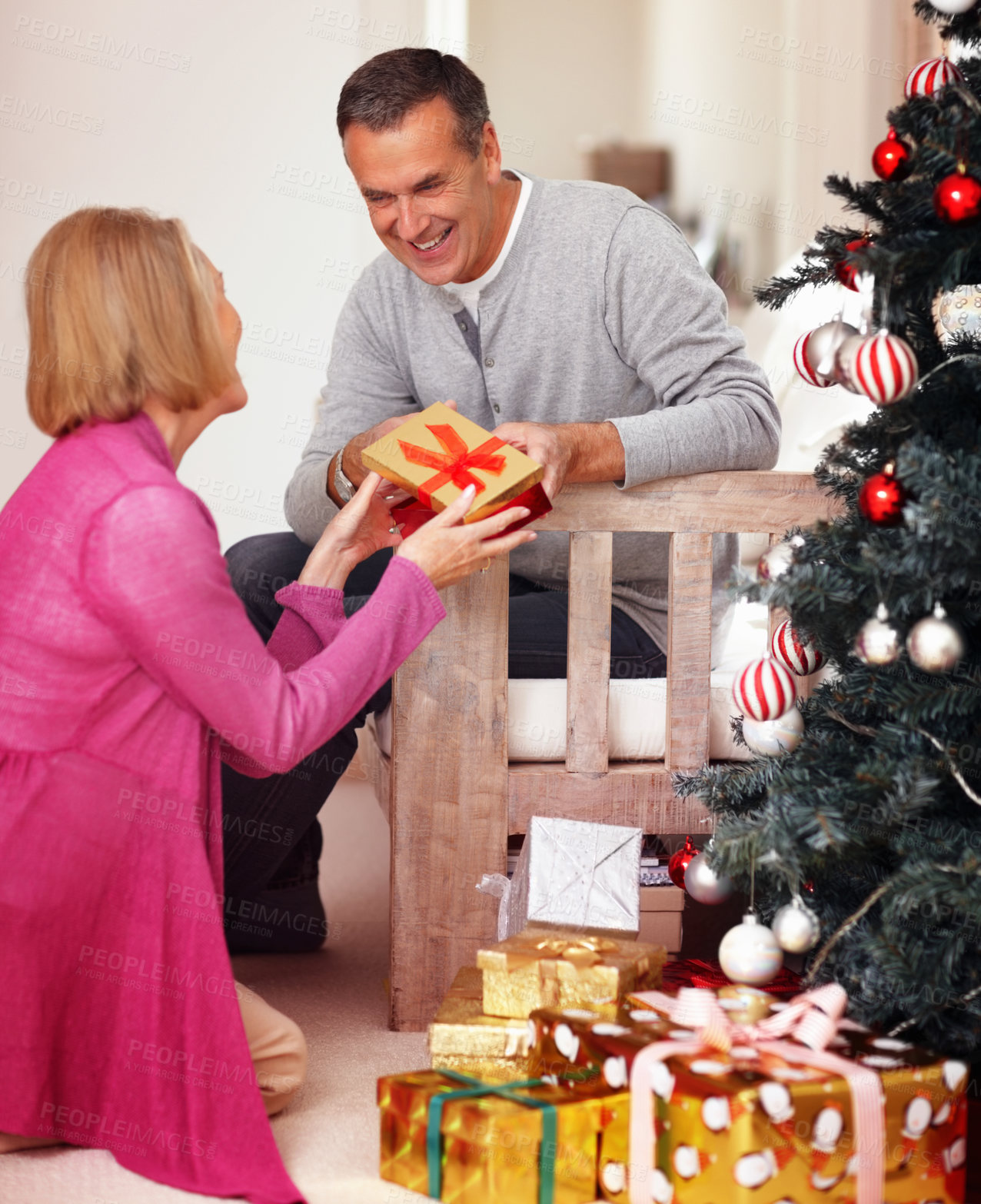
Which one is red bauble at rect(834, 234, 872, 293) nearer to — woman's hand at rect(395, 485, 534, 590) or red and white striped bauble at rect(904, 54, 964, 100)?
red and white striped bauble at rect(904, 54, 964, 100)

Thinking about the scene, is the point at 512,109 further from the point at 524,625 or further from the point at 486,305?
the point at 524,625

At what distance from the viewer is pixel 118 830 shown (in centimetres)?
117

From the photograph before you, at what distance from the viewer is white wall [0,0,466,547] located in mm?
3273

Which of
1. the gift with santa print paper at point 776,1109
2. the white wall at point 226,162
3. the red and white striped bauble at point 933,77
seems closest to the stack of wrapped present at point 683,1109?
the gift with santa print paper at point 776,1109

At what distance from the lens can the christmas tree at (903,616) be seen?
108 cm

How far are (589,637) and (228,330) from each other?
1.79 feet

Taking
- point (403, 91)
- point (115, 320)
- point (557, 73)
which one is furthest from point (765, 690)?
point (557, 73)

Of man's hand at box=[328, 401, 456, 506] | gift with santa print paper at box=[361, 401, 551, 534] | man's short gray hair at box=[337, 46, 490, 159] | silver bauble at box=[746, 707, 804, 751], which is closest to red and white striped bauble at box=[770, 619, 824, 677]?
silver bauble at box=[746, 707, 804, 751]

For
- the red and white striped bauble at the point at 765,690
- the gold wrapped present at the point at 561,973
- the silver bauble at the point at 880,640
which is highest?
the silver bauble at the point at 880,640

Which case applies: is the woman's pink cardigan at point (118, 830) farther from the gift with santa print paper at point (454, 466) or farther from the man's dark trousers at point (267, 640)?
the man's dark trousers at point (267, 640)

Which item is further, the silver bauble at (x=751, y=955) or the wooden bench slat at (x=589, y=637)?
the wooden bench slat at (x=589, y=637)

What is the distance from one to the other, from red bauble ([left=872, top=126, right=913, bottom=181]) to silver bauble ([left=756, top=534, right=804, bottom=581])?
339 mm

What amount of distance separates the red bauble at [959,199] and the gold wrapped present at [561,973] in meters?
0.73

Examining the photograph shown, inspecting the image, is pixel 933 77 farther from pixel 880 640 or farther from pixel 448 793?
pixel 448 793
